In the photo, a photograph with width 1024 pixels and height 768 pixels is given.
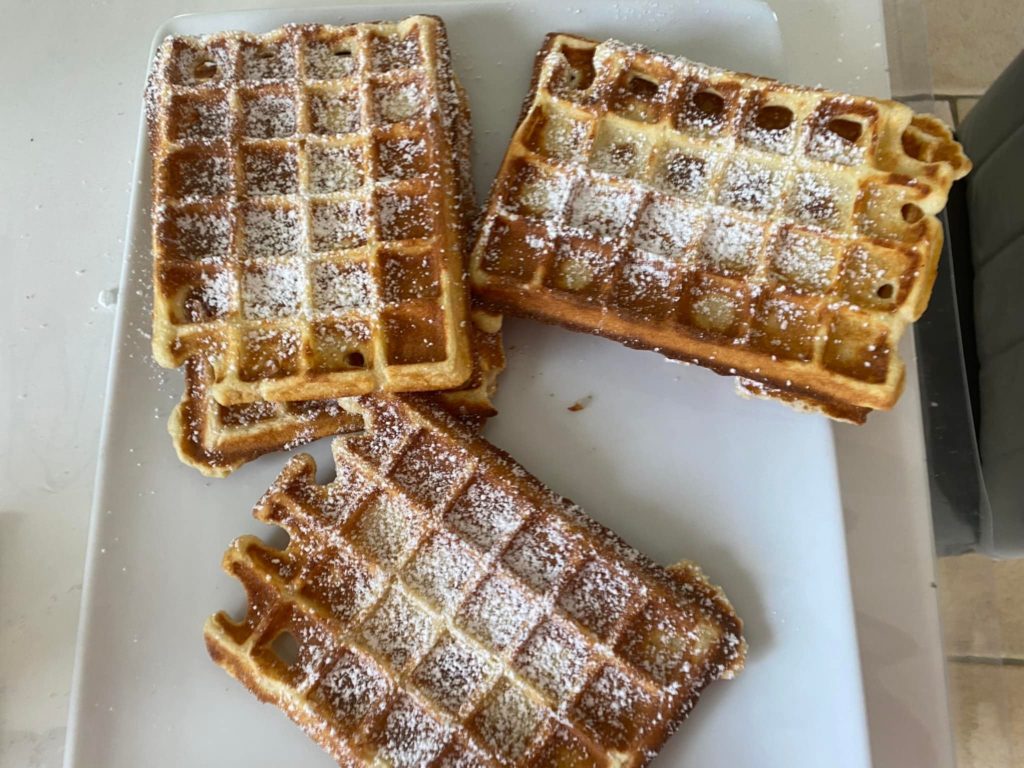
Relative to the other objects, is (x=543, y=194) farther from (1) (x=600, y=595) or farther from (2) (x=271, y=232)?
(1) (x=600, y=595)

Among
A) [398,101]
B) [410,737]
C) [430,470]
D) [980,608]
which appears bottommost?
[980,608]

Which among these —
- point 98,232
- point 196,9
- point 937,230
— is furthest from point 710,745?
point 196,9

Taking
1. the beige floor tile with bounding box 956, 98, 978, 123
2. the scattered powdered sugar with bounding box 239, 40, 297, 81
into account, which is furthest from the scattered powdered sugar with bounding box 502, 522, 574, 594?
the beige floor tile with bounding box 956, 98, 978, 123


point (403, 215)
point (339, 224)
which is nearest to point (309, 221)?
point (339, 224)

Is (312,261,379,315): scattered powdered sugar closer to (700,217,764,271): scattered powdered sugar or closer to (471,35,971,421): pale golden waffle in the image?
(471,35,971,421): pale golden waffle

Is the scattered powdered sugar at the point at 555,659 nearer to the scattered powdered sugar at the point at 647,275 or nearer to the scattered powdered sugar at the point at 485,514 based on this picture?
the scattered powdered sugar at the point at 485,514
